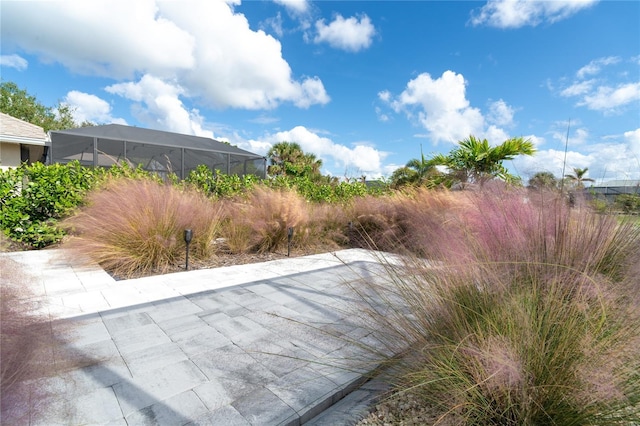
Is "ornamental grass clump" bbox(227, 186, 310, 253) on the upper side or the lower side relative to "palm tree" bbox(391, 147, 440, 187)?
lower

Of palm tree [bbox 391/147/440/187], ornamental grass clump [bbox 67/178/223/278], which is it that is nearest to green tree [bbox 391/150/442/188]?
palm tree [bbox 391/147/440/187]

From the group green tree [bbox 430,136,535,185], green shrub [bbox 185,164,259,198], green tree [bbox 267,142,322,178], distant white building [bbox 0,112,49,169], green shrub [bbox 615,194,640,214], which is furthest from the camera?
green tree [bbox 267,142,322,178]

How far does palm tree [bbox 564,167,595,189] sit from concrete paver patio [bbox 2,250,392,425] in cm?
176

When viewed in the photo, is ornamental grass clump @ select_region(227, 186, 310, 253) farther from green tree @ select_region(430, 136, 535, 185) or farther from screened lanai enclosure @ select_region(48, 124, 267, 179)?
green tree @ select_region(430, 136, 535, 185)

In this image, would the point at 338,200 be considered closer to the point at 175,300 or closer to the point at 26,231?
the point at 175,300

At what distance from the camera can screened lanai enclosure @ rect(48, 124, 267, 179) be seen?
27.1 feet

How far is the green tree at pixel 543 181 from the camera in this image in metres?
2.19

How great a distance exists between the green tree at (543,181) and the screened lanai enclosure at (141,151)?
21.6ft

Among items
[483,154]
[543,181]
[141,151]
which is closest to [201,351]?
[543,181]

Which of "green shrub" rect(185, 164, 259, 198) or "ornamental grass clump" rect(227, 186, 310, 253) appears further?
"green shrub" rect(185, 164, 259, 198)

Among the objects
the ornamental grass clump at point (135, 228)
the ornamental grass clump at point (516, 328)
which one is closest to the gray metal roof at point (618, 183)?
the ornamental grass clump at point (516, 328)

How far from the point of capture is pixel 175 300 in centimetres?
267

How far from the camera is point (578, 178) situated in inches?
86.9

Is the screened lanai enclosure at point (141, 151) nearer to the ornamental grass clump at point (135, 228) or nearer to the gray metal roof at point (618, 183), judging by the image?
the ornamental grass clump at point (135, 228)
